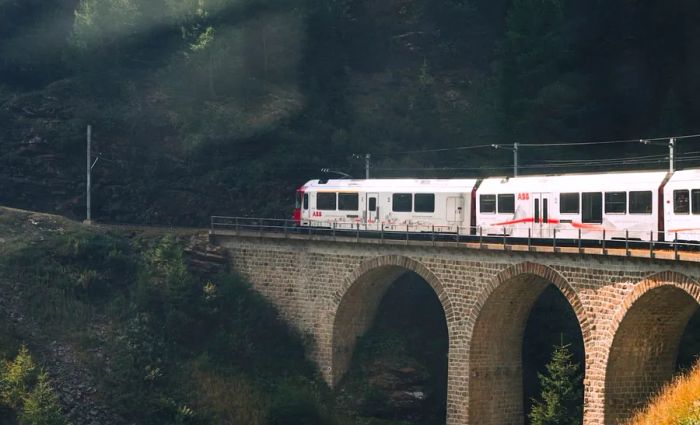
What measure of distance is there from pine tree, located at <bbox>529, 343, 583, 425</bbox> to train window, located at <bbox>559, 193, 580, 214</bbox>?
5.79 m

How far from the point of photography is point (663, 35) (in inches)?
2756

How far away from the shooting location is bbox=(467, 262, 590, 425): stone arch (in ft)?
148

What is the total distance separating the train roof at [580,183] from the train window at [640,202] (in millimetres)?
231

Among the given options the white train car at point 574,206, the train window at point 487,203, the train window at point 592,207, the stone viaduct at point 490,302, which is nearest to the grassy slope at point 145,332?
the stone viaduct at point 490,302

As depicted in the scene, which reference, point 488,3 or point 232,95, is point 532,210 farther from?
point 488,3

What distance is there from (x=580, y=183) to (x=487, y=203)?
5.69 m

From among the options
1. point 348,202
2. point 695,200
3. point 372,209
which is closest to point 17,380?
point 348,202

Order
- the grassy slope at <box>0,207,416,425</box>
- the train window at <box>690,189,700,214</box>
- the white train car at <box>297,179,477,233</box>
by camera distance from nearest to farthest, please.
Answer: the train window at <box>690,189,700,214</box>
the grassy slope at <box>0,207,416,425</box>
the white train car at <box>297,179,477,233</box>

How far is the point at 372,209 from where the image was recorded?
53812mm

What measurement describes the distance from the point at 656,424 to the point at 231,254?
28846 millimetres

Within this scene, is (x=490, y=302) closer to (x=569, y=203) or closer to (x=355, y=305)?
(x=569, y=203)

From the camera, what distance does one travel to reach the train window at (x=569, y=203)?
43500mm

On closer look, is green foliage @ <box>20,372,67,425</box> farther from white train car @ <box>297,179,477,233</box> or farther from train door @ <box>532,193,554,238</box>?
train door @ <box>532,193,554,238</box>

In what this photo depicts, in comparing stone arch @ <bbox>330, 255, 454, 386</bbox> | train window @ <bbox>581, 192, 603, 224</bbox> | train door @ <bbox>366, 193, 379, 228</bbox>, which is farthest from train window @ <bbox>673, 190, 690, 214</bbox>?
train door @ <bbox>366, 193, 379, 228</bbox>
